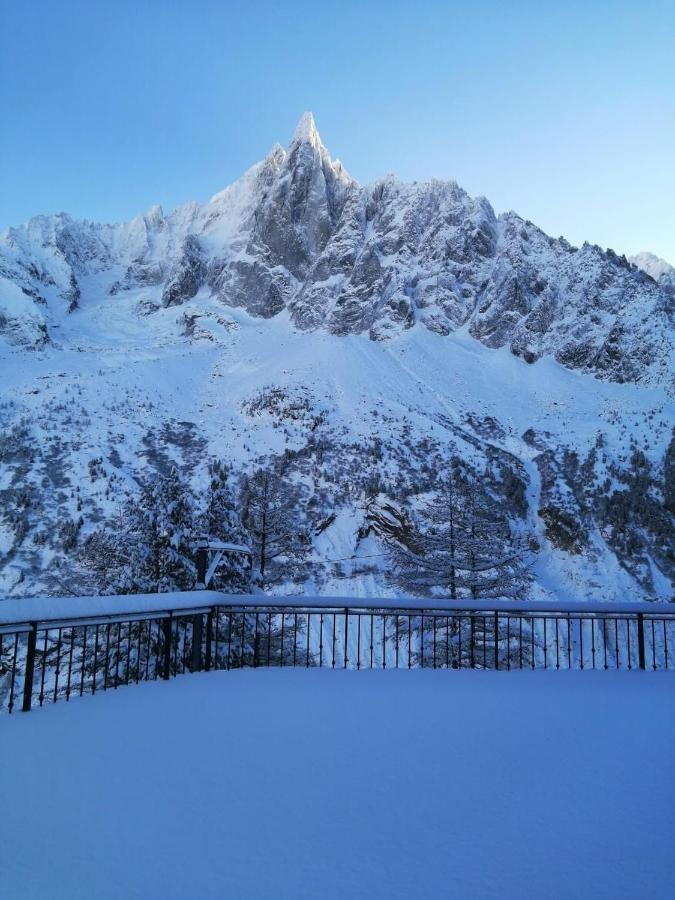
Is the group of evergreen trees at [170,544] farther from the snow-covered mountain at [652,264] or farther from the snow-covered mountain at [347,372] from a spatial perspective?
the snow-covered mountain at [652,264]

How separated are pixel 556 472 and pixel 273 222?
7388 centimetres

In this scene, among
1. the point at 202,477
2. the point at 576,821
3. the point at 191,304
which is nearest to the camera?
the point at 576,821

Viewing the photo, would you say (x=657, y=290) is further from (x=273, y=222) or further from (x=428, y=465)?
(x=273, y=222)

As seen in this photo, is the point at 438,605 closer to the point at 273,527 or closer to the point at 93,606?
the point at 93,606

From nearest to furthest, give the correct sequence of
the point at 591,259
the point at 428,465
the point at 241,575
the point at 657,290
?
1. the point at 241,575
2. the point at 428,465
3. the point at 657,290
4. the point at 591,259

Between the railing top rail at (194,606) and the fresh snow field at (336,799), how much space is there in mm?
1025

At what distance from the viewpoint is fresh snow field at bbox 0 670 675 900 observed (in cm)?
286

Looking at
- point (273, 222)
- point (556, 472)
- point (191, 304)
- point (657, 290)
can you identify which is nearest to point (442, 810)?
point (556, 472)

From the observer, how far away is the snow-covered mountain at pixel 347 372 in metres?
38.5

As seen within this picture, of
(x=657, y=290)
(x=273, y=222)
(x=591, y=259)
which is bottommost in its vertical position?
(x=657, y=290)

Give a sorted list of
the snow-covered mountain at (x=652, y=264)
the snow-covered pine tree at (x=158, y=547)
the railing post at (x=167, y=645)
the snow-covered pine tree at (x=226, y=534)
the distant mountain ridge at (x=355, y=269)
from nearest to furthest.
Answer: the railing post at (x=167, y=645), the snow-covered pine tree at (x=158, y=547), the snow-covered pine tree at (x=226, y=534), the distant mountain ridge at (x=355, y=269), the snow-covered mountain at (x=652, y=264)

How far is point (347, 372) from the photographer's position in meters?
61.7

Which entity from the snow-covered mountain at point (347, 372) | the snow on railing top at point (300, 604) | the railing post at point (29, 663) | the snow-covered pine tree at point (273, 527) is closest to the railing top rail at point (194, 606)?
the snow on railing top at point (300, 604)

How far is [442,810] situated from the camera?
3.77m
